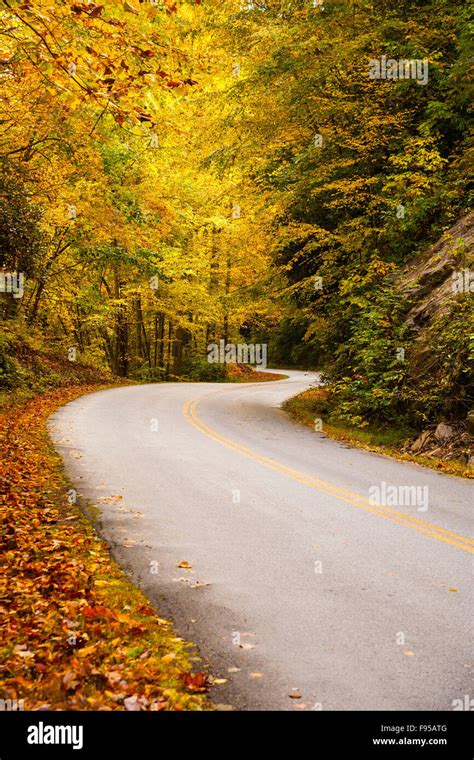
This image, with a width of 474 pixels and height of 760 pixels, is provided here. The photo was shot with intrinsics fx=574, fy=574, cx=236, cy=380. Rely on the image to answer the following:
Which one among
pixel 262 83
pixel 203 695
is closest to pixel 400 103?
pixel 262 83

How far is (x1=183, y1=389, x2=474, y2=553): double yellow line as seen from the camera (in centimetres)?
650

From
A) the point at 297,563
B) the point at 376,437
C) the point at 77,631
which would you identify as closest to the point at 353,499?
the point at 297,563

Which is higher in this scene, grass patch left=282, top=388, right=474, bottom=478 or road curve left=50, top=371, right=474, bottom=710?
grass patch left=282, top=388, right=474, bottom=478

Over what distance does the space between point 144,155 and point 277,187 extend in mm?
8795

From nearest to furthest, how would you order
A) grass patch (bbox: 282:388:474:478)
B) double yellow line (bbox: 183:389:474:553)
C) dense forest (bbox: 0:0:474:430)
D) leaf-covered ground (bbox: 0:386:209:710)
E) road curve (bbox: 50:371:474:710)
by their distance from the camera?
leaf-covered ground (bbox: 0:386:209:710)
road curve (bbox: 50:371:474:710)
double yellow line (bbox: 183:389:474:553)
grass patch (bbox: 282:388:474:478)
dense forest (bbox: 0:0:474:430)

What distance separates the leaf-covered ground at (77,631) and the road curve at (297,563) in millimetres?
244

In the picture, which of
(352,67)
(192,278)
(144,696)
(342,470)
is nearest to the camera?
(144,696)

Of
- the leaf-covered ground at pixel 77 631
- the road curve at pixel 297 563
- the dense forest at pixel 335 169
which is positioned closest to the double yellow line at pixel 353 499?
the road curve at pixel 297 563

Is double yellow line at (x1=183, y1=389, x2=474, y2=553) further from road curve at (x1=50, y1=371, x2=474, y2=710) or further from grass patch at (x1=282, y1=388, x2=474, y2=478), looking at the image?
grass patch at (x1=282, y1=388, x2=474, y2=478)

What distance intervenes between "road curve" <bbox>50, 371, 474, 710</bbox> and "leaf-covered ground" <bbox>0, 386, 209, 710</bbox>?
244mm

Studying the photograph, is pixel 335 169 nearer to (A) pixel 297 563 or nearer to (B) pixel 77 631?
(A) pixel 297 563

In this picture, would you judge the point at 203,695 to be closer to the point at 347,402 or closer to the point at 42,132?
the point at 347,402

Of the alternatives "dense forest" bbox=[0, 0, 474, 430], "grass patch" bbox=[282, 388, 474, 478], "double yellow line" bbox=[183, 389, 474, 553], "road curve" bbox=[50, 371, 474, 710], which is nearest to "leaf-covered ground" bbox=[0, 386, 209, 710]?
"road curve" bbox=[50, 371, 474, 710]
